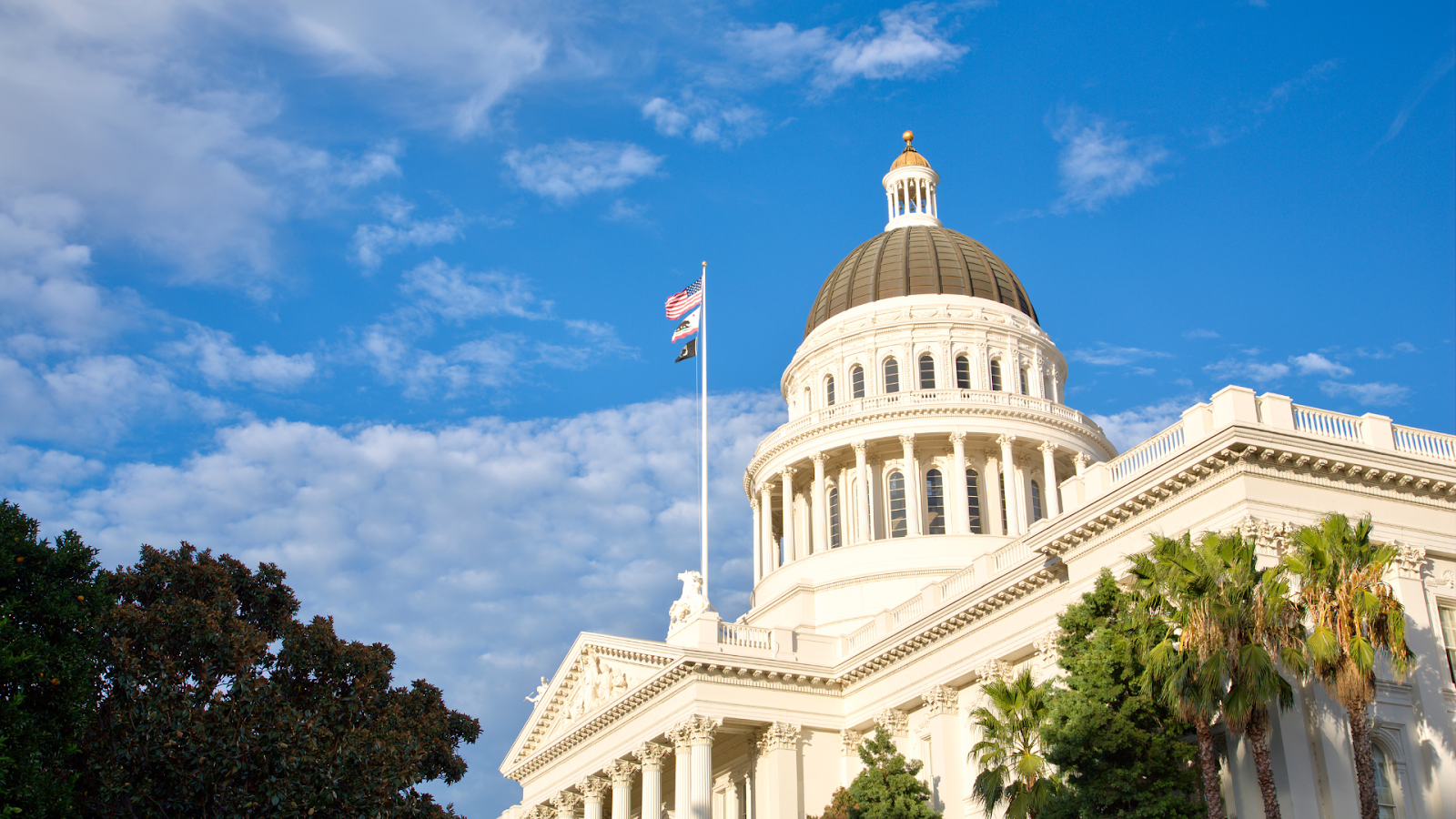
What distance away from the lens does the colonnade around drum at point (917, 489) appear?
55906 millimetres

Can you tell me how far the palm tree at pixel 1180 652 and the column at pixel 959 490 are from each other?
2742 centimetres

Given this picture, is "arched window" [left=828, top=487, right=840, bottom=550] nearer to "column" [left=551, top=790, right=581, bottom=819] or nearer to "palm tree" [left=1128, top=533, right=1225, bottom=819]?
"column" [left=551, top=790, right=581, bottom=819]

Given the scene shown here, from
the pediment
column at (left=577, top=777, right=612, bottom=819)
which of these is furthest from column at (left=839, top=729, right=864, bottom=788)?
column at (left=577, top=777, right=612, bottom=819)

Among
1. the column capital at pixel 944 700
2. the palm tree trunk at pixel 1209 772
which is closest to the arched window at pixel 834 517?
the column capital at pixel 944 700

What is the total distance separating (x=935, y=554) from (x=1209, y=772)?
27.2m

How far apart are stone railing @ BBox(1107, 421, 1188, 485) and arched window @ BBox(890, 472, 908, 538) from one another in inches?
874

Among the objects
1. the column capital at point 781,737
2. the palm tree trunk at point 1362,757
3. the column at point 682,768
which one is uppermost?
the column capital at point 781,737

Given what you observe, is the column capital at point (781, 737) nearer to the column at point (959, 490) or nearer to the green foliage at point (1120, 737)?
the column at point (959, 490)

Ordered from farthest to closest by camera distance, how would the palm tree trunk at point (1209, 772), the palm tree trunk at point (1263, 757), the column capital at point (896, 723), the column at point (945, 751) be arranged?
the column capital at point (896, 723) → the column at point (945, 751) → the palm tree trunk at point (1209, 772) → the palm tree trunk at point (1263, 757)

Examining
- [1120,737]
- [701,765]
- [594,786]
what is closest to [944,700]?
[701,765]

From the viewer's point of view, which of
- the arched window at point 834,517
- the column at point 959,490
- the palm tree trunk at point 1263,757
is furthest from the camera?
the arched window at point 834,517

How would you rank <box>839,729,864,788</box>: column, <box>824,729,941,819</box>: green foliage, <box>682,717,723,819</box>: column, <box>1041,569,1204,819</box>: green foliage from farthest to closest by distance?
<box>839,729,864,788</box>: column, <box>682,717,723,819</box>: column, <box>824,729,941,819</box>: green foliage, <box>1041,569,1204,819</box>: green foliage

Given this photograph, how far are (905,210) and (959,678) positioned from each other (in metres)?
32.5

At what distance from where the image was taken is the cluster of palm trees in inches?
963
